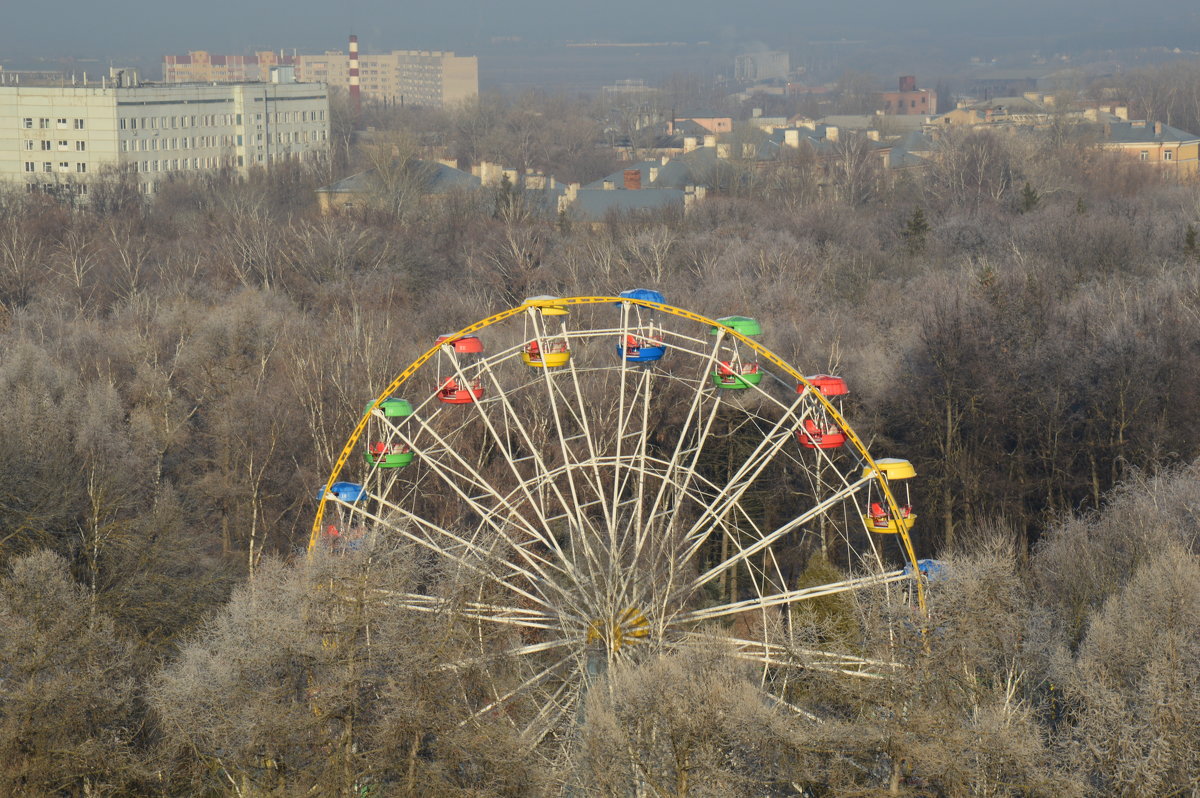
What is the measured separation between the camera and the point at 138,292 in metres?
68.0

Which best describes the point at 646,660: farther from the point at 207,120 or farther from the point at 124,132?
the point at 207,120

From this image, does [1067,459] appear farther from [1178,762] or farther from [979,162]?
[979,162]

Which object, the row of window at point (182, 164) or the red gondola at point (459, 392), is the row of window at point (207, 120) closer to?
the row of window at point (182, 164)

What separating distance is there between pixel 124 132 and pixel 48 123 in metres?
5.54

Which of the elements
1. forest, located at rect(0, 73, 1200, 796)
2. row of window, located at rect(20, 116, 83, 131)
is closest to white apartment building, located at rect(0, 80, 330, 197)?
row of window, located at rect(20, 116, 83, 131)

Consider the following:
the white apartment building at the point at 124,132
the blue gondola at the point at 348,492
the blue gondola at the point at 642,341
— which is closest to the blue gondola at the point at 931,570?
the blue gondola at the point at 642,341

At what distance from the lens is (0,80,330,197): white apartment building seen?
12312cm

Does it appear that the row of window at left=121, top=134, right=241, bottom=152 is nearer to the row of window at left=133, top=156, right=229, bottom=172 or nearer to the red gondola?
the row of window at left=133, top=156, right=229, bottom=172

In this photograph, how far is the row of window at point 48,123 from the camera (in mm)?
123688

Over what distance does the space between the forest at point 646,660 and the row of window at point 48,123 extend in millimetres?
25150

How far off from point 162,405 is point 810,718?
Answer: 94.5ft

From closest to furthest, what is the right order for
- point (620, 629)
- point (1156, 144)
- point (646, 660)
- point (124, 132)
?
point (646, 660), point (620, 629), point (124, 132), point (1156, 144)

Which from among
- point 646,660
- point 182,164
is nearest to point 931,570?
point 646,660

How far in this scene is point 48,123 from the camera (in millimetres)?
123938
